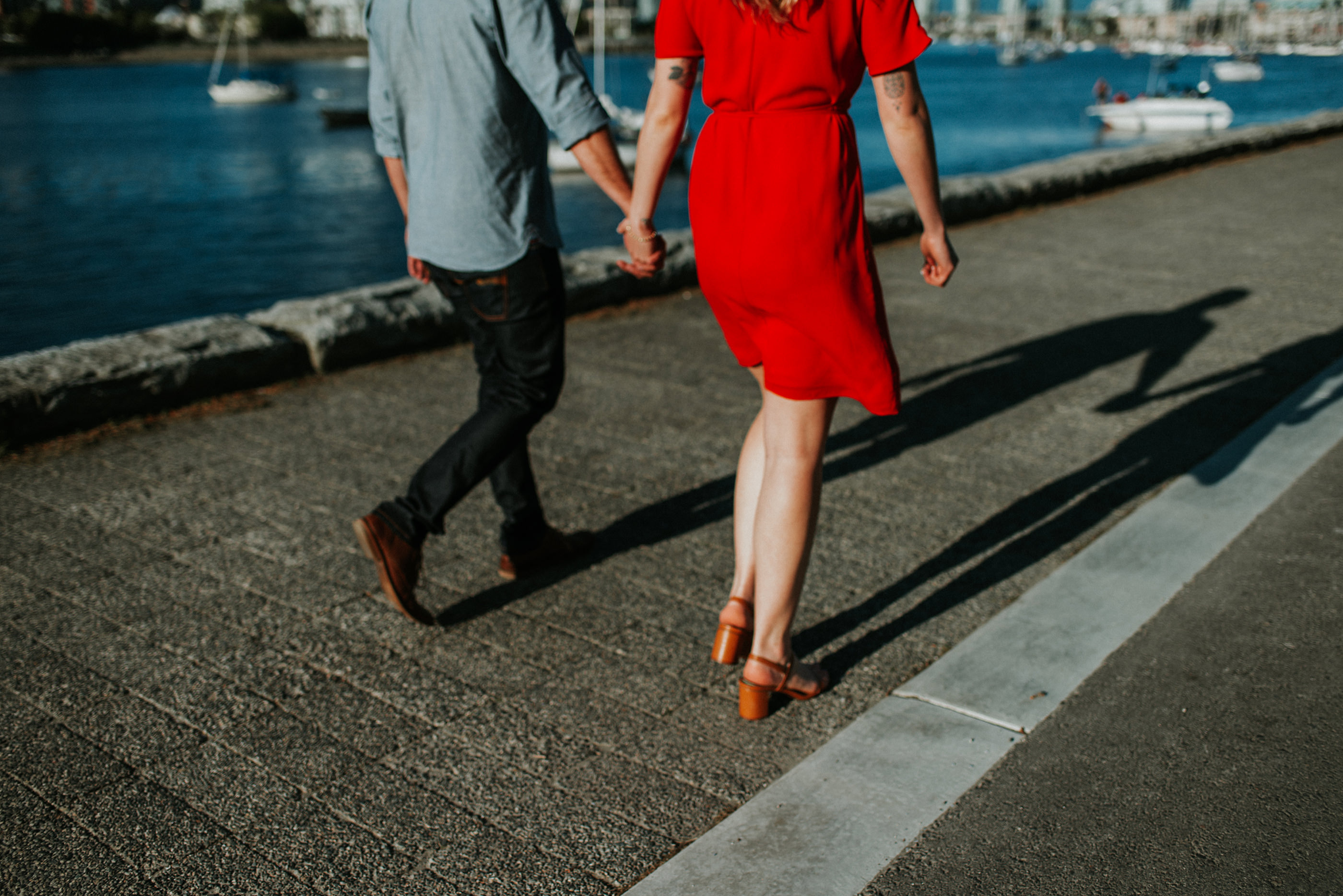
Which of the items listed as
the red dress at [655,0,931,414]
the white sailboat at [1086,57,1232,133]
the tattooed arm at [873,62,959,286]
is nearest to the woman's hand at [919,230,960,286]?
the tattooed arm at [873,62,959,286]

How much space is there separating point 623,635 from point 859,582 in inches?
31.3

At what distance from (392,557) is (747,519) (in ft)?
3.21

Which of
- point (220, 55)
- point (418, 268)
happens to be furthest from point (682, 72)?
point (220, 55)

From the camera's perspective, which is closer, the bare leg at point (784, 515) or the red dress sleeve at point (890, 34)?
the red dress sleeve at point (890, 34)

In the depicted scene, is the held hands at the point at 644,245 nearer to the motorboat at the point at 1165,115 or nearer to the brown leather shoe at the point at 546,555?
the brown leather shoe at the point at 546,555

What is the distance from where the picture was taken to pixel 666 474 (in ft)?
13.8

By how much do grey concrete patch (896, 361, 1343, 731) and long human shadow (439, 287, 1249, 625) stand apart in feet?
2.71

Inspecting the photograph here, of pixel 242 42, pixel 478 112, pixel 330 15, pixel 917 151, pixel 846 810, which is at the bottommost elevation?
pixel 846 810

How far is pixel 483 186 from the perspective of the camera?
2900 millimetres

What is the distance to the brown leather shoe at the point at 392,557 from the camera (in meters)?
2.91

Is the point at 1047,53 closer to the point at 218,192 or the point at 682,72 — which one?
the point at 218,192

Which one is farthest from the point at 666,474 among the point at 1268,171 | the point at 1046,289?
the point at 1268,171

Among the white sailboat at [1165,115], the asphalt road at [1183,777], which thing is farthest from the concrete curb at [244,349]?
the white sailboat at [1165,115]

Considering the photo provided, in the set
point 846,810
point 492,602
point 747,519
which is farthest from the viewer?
point 492,602
